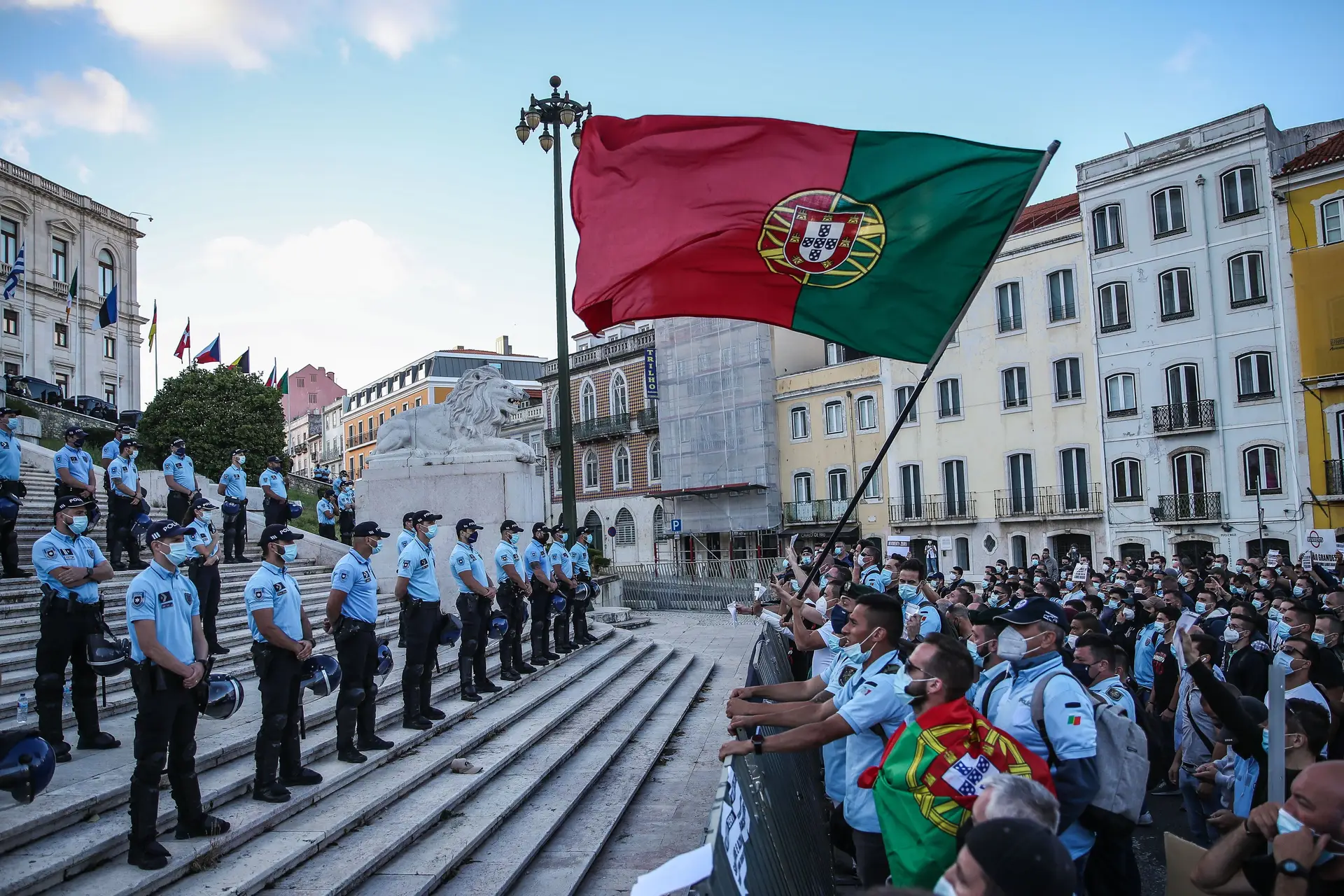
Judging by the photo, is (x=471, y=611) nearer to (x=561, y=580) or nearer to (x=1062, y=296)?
(x=561, y=580)

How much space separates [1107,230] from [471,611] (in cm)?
2823

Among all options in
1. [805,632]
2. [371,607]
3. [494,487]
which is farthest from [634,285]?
[494,487]

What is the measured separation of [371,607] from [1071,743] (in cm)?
560

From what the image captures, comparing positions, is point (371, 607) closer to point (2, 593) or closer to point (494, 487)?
point (2, 593)

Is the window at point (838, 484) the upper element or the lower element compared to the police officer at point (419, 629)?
upper

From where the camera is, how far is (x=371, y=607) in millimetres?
7688

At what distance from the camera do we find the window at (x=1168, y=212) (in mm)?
29172

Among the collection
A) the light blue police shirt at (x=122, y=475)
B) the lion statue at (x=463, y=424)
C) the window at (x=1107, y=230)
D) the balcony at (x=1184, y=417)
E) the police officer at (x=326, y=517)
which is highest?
the window at (x=1107, y=230)

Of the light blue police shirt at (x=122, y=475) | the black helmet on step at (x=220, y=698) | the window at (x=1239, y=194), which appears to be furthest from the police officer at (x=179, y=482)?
the window at (x=1239, y=194)

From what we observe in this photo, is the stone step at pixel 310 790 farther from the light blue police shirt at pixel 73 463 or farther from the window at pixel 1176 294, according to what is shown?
the window at pixel 1176 294

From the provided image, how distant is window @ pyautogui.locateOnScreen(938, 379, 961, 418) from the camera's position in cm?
3481

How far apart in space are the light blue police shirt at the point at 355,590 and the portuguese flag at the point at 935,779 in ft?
16.8

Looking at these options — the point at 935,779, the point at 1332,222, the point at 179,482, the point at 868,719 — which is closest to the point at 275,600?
the point at 868,719

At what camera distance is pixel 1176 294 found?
96.4 feet
